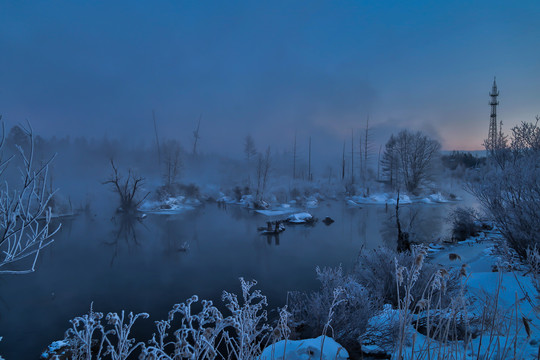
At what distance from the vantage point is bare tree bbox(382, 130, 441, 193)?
33.0 metres

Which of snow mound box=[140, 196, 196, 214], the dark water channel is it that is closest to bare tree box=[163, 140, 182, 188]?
snow mound box=[140, 196, 196, 214]

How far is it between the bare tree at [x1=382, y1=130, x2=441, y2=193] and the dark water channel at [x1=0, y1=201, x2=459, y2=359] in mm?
15841

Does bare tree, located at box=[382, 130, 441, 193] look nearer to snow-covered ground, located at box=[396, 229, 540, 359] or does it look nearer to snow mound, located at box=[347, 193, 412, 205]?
snow mound, located at box=[347, 193, 412, 205]

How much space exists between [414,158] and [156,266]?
103ft

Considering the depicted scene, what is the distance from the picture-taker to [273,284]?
8812 mm

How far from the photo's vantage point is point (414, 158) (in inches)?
1319

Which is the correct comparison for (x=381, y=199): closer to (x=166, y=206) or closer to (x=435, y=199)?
(x=435, y=199)

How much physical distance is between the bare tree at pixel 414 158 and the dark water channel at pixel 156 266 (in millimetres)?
15841

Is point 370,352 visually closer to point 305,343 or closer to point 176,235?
point 305,343

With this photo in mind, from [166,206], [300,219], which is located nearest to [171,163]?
[166,206]

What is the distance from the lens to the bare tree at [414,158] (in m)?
33.0

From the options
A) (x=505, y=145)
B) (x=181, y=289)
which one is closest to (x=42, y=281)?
(x=181, y=289)

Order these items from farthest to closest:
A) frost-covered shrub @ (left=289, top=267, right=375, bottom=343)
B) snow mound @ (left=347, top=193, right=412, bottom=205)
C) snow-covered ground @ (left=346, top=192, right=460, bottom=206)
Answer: snow mound @ (left=347, top=193, right=412, bottom=205), snow-covered ground @ (left=346, top=192, right=460, bottom=206), frost-covered shrub @ (left=289, top=267, right=375, bottom=343)

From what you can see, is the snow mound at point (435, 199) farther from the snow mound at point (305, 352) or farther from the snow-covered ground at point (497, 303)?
the snow mound at point (305, 352)
